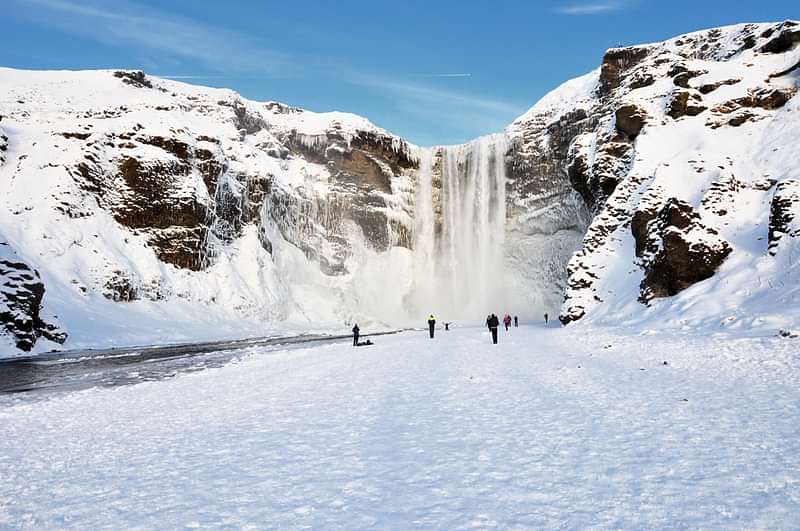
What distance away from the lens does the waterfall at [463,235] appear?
2677 inches

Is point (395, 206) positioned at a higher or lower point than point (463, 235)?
higher

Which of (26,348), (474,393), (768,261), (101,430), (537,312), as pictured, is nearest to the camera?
(101,430)

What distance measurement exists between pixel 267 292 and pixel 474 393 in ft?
163

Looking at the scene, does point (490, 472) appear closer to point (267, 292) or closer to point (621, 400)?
point (621, 400)

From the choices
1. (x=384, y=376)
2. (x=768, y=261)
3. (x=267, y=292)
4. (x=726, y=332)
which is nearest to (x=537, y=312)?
(x=267, y=292)

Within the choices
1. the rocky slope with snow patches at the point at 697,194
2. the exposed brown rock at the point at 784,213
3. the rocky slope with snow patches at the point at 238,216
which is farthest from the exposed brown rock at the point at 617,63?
the exposed brown rock at the point at 784,213

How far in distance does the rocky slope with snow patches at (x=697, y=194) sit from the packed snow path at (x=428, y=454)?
38.2 ft

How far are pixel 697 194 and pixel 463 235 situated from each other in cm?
3932

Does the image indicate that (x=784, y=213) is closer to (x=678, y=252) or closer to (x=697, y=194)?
(x=678, y=252)

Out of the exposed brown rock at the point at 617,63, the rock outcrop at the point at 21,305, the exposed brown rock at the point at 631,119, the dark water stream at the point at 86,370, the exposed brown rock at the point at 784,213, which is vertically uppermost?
the exposed brown rock at the point at 617,63

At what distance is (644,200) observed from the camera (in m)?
33.8

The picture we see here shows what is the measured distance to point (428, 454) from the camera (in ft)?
19.0

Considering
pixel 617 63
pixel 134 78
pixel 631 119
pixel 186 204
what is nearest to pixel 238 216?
pixel 186 204

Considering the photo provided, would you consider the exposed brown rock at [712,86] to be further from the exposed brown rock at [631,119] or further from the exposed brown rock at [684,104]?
the exposed brown rock at [631,119]
